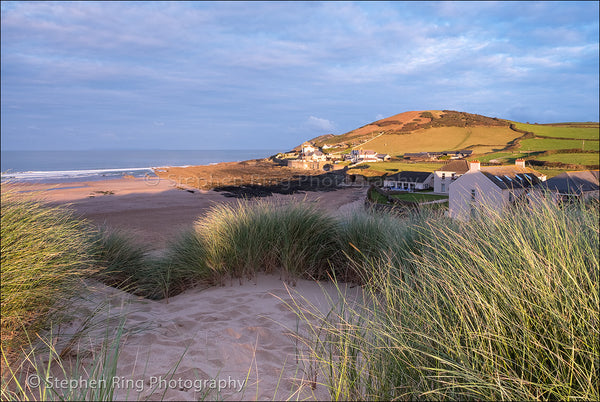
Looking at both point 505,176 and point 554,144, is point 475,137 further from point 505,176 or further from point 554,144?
point 505,176

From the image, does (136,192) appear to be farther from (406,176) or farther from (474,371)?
(474,371)

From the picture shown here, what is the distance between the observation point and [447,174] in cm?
2911

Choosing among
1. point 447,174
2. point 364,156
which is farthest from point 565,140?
point 447,174

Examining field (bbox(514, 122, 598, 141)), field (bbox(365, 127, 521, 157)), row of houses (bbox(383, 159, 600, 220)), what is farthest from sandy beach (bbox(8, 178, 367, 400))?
field (bbox(514, 122, 598, 141))

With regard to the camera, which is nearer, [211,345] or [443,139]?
[211,345]

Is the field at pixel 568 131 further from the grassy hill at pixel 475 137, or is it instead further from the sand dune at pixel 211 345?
the sand dune at pixel 211 345

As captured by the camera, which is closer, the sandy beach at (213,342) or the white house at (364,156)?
the sandy beach at (213,342)

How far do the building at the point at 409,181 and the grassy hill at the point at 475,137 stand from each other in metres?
7.18

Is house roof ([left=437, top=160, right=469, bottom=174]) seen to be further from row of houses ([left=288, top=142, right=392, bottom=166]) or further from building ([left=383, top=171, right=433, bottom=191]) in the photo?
row of houses ([left=288, top=142, right=392, bottom=166])

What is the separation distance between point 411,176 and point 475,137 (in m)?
39.7

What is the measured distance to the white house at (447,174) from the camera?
27.5m

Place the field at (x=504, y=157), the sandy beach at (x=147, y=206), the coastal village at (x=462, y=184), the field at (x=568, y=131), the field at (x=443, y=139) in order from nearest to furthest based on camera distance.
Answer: the coastal village at (x=462, y=184)
the sandy beach at (x=147, y=206)
the field at (x=504, y=157)
the field at (x=568, y=131)
the field at (x=443, y=139)

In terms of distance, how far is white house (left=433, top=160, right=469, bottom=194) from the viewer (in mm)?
27469

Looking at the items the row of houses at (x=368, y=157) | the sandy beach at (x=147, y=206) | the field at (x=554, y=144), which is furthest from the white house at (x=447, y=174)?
the row of houses at (x=368, y=157)
